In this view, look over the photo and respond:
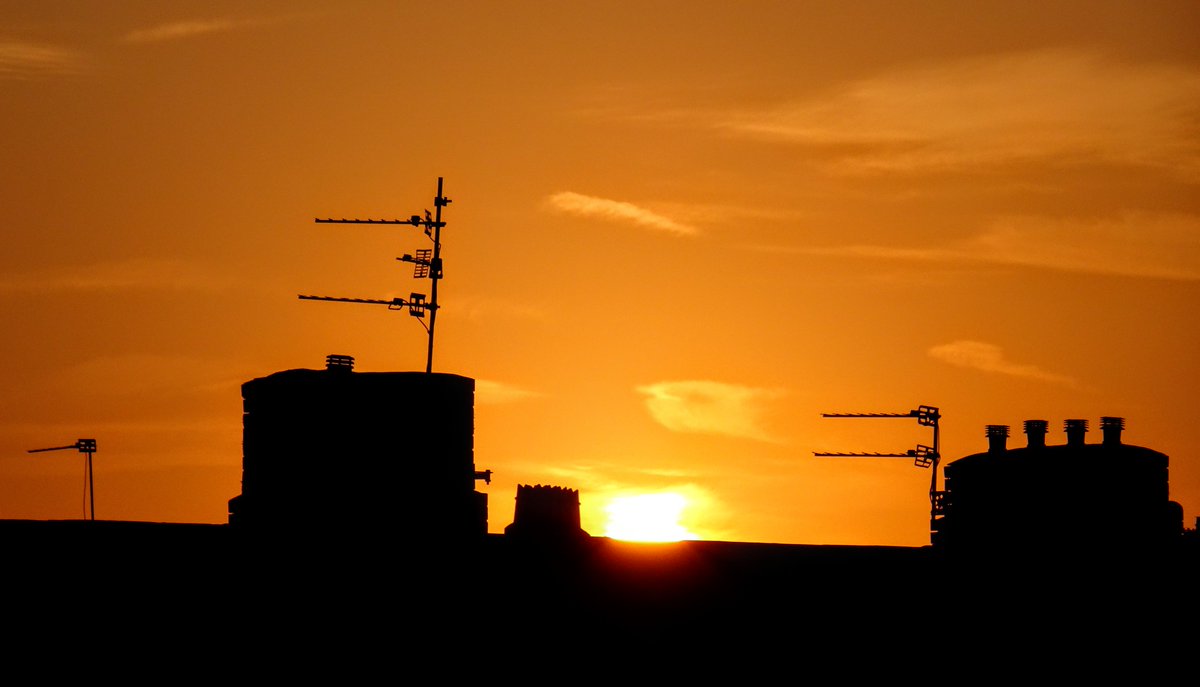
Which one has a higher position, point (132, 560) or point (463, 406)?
point (463, 406)

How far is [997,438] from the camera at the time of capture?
61406mm

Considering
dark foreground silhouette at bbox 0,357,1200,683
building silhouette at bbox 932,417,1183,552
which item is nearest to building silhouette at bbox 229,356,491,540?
dark foreground silhouette at bbox 0,357,1200,683

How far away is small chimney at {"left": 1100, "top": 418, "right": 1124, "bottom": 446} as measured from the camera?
59750mm

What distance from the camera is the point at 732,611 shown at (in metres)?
53.2

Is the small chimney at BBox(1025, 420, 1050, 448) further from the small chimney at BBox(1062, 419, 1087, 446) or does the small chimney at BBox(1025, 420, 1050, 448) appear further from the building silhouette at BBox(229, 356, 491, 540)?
the building silhouette at BBox(229, 356, 491, 540)

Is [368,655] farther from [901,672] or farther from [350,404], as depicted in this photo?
[901,672]

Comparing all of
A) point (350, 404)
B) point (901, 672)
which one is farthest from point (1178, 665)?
point (350, 404)

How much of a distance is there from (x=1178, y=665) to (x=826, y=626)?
272 inches

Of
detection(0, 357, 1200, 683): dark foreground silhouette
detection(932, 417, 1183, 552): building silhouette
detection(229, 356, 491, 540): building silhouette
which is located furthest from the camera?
detection(932, 417, 1183, 552): building silhouette

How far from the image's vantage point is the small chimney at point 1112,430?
59750 millimetres

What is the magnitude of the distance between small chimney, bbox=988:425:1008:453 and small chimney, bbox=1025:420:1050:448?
0.82 metres

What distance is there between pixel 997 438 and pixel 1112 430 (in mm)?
2759

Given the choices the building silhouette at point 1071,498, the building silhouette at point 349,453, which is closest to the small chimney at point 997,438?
the building silhouette at point 1071,498

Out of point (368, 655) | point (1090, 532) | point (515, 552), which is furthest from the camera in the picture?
→ point (1090, 532)
